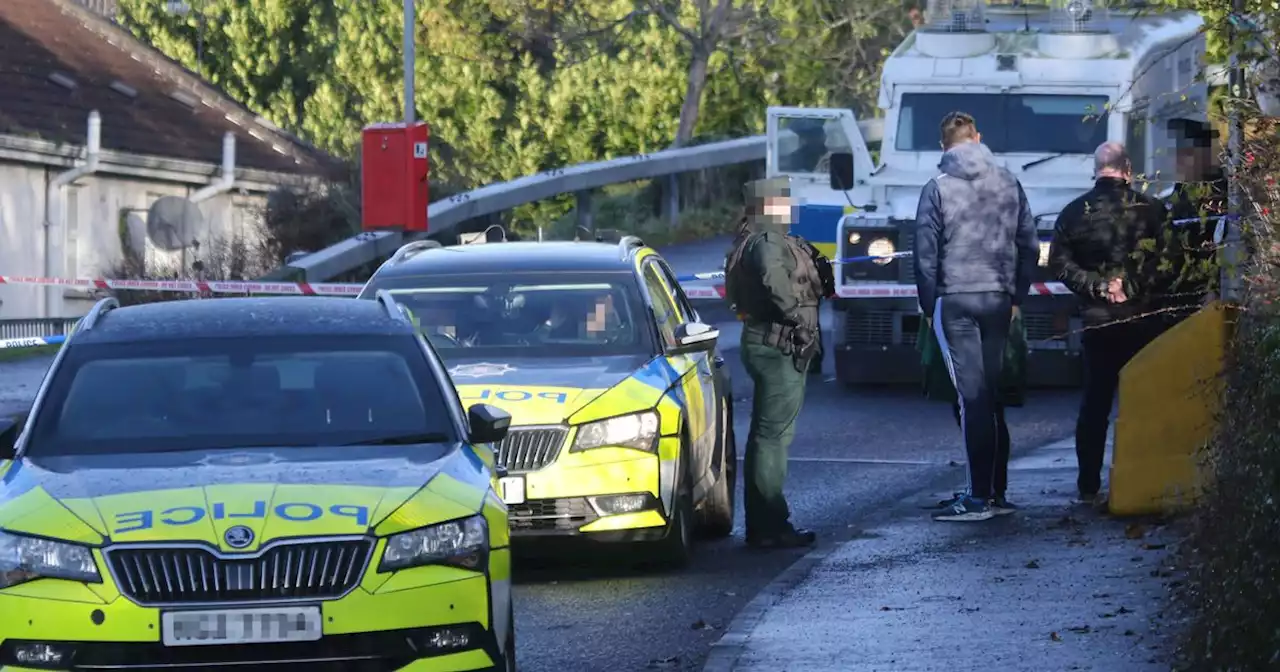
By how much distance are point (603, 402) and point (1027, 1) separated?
Answer: 1162 centimetres

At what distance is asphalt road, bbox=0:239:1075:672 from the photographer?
9.05 m

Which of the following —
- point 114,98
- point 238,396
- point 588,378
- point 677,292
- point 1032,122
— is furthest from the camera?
point 114,98

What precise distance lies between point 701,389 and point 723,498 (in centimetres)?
71

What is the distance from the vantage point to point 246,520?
7.13 metres

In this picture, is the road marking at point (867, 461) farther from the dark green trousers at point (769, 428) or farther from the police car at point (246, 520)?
the police car at point (246, 520)

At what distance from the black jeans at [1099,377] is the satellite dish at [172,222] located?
62.9 feet

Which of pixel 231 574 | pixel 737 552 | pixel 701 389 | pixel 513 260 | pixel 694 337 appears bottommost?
pixel 737 552

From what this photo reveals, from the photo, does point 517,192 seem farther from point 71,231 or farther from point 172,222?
point 71,231

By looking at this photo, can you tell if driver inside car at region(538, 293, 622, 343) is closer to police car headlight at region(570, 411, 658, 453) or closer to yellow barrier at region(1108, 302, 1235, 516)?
police car headlight at region(570, 411, 658, 453)

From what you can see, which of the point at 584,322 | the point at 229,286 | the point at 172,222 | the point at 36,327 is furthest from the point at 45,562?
the point at 172,222

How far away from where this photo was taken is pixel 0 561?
23.2 feet

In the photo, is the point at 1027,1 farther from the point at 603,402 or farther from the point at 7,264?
the point at 7,264

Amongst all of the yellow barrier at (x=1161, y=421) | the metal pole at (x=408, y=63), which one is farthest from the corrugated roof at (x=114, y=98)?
the yellow barrier at (x=1161, y=421)

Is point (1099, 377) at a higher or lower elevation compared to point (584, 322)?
lower
